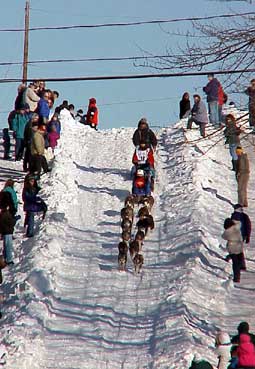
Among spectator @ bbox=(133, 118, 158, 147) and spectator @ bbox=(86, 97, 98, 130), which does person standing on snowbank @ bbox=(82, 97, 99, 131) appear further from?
spectator @ bbox=(133, 118, 158, 147)

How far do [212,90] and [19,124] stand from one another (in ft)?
22.1

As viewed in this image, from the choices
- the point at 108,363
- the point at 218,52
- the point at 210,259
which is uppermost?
the point at 218,52

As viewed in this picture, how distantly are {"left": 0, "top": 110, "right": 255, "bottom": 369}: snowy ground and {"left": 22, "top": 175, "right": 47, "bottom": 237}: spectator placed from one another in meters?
0.41

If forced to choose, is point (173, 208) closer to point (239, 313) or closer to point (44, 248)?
point (44, 248)

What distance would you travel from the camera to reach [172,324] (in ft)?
65.3

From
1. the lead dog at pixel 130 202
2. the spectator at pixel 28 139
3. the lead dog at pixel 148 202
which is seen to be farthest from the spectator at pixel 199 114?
the lead dog at pixel 130 202

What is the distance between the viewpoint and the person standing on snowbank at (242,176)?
29.5 m

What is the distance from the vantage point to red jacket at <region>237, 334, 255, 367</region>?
15.4 metres

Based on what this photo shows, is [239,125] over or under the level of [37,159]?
under

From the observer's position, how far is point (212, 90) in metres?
36.3

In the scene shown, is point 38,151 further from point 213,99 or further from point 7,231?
point 213,99

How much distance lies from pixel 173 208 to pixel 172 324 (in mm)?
9180

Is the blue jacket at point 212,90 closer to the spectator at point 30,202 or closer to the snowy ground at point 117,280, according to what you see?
the snowy ground at point 117,280

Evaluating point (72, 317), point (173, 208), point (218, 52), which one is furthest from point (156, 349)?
point (173, 208)
